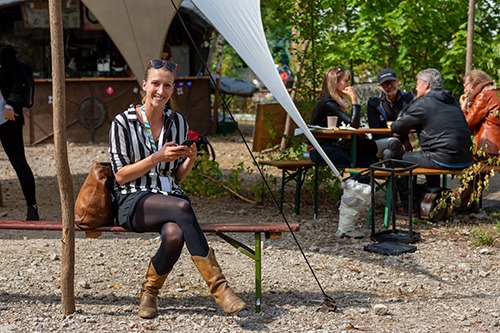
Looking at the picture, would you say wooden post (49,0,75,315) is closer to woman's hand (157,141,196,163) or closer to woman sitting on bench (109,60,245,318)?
woman sitting on bench (109,60,245,318)

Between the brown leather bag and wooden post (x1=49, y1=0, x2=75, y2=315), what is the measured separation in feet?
0.52

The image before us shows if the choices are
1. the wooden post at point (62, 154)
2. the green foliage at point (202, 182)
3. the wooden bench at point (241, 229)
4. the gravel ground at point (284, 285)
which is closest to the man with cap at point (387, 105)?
the gravel ground at point (284, 285)

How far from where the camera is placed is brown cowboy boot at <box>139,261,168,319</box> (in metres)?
5.32

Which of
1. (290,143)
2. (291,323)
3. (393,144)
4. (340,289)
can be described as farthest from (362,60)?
(291,323)

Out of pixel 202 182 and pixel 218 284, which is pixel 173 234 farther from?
pixel 202 182

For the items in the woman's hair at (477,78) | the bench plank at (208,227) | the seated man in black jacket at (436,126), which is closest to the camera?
the bench plank at (208,227)

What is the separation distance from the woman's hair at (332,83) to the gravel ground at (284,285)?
4.05 feet

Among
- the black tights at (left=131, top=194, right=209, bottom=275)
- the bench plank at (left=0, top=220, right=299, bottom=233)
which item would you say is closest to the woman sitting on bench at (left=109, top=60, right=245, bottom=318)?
the black tights at (left=131, top=194, right=209, bottom=275)

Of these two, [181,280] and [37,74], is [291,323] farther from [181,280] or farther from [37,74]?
[37,74]

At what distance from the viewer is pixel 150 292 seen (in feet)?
17.6

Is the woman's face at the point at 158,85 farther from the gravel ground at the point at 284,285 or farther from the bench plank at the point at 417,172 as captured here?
the bench plank at the point at 417,172

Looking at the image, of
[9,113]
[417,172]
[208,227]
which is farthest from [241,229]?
[417,172]

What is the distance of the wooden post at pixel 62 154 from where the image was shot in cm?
518

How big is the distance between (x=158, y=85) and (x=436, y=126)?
12.5 ft
